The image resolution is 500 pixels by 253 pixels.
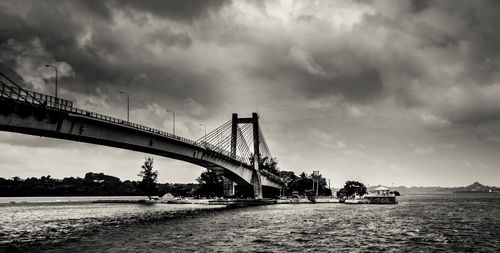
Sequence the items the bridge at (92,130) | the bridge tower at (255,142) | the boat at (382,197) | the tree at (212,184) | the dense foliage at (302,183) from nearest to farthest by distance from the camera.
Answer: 1. the bridge at (92,130)
2. the bridge tower at (255,142)
3. the boat at (382,197)
4. the tree at (212,184)
5. the dense foliage at (302,183)

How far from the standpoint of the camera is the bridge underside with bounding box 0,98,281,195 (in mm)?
39625

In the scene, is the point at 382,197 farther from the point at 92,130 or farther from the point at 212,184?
the point at 92,130

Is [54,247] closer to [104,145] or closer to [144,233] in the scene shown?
[144,233]

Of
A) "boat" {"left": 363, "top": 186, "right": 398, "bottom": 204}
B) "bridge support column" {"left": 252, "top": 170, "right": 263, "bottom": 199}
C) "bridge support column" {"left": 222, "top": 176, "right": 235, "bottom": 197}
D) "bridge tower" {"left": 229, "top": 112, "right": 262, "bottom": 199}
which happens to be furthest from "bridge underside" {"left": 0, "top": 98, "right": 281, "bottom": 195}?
"boat" {"left": 363, "top": 186, "right": 398, "bottom": 204}

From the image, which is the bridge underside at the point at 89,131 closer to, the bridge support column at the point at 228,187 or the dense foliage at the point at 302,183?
the bridge support column at the point at 228,187

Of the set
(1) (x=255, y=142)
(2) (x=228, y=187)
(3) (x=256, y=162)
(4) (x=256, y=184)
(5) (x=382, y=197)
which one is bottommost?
(5) (x=382, y=197)

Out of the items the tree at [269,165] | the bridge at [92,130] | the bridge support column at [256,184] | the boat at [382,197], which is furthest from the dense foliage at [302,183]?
the bridge at [92,130]

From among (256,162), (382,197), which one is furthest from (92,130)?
(382,197)

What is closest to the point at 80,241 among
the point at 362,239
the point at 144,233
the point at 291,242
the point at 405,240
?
the point at 144,233

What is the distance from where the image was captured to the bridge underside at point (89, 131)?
3962 cm

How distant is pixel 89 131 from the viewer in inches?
1919

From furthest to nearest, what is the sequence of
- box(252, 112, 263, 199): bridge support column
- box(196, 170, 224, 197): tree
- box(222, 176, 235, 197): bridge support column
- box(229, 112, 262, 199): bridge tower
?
1. box(196, 170, 224, 197): tree
2. box(222, 176, 235, 197): bridge support column
3. box(252, 112, 263, 199): bridge support column
4. box(229, 112, 262, 199): bridge tower

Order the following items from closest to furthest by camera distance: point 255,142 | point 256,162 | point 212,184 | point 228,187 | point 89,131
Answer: point 89,131
point 256,162
point 255,142
point 228,187
point 212,184

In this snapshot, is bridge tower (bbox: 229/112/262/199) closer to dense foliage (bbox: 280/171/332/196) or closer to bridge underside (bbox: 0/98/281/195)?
bridge underside (bbox: 0/98/281/195)
